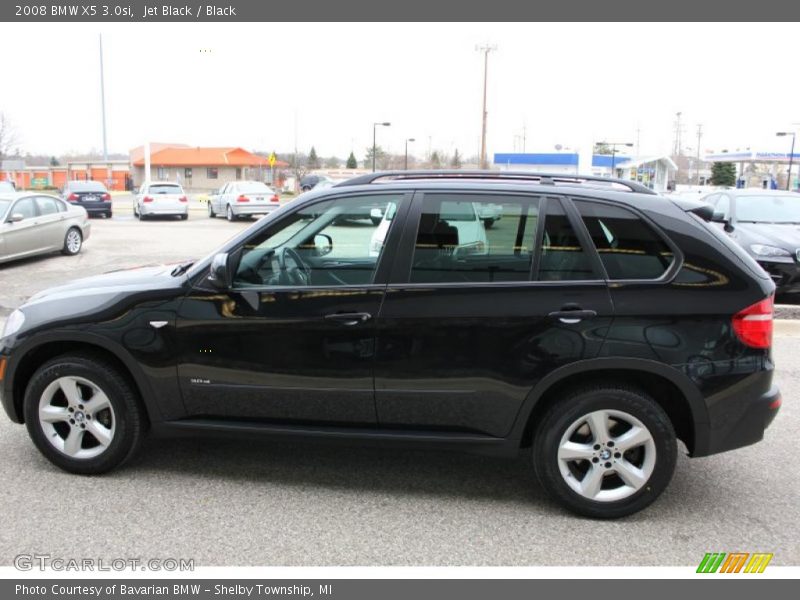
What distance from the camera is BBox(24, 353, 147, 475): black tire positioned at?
12.7 feet

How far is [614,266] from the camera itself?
351 centimetres

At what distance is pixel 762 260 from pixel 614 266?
6922 millimetres

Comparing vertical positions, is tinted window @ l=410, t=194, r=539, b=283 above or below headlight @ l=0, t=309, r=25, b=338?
above

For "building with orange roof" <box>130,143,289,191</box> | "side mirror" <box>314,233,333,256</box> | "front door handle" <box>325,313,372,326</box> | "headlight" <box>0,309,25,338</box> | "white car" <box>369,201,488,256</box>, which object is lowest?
"headlight" <box>0,309,25,338</box>

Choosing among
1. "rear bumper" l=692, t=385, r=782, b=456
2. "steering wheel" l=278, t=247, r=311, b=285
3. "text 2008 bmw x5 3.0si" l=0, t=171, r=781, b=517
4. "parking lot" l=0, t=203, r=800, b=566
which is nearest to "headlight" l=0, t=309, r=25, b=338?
"text 2008 bmw x5 3.0si" l=0, t=171, r=781, b=517

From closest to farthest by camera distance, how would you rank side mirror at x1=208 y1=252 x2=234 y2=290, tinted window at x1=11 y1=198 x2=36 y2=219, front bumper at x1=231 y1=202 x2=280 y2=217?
side mirror at x1=208 y1=252 x2=234 y2=290, tinted window at x1=11 y1=198 x2=36 y2=219, front bumper at x1=231 y1=202 x2=280 y2=217

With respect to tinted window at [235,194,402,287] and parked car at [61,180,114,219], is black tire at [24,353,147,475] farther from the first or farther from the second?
parked car at [61,180,114,219]

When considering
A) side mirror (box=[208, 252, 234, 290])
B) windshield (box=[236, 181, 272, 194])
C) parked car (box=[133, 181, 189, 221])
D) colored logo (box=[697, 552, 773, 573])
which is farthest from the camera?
parked car (box=[133, 181, 189, 221])

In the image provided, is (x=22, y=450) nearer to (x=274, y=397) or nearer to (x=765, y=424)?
(x=274, y=397)

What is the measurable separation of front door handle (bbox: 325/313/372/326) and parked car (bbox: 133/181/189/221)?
24.0 metres

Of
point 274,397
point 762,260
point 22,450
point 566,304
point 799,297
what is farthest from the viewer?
point 799,297

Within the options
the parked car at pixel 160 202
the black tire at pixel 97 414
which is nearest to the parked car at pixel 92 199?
the parked car at pixel 160 202

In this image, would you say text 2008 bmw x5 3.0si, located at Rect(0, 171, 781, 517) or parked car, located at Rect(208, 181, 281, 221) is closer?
text 2008 bmw x5 3.0si, located at Rect(0, 171, 781, 517)

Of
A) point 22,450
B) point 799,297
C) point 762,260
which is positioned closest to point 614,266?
point 22,450
